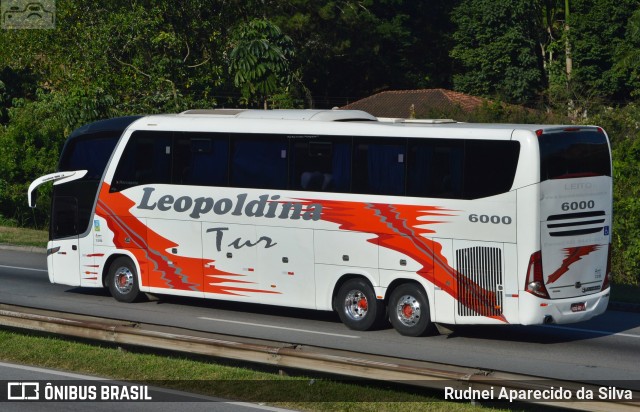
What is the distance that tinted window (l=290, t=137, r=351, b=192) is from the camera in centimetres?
Answer: 1808

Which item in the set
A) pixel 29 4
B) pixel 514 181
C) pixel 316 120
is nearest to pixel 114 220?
pixel 316 120

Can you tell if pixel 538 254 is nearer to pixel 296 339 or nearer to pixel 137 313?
pixel 296 339

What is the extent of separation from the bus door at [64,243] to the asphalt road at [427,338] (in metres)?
0.46

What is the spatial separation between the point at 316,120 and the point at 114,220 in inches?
188

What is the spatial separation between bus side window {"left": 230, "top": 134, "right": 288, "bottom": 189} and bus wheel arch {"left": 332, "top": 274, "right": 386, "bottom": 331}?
200cm

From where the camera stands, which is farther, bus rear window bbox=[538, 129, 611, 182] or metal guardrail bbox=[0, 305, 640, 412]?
bus rear window bbox=[538, 129, 611, 182]

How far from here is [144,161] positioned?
806 inches

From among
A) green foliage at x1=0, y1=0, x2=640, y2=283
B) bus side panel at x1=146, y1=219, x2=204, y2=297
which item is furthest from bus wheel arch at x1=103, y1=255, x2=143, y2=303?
green foliage at x1=0, y1=0, x2=640, y2=283

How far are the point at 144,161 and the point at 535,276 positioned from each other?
315 inches

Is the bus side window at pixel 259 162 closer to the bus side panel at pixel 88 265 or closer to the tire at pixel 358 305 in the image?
the tire at pixel 358 305

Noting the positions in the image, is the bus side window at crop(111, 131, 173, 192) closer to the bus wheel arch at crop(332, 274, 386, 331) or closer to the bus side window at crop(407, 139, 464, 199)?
the bus wheel arch at crop(332, 274, 386, 331)

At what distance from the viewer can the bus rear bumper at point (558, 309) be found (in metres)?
16.2

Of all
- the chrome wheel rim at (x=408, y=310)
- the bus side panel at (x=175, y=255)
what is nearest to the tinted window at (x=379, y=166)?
the chrome wheel rim at (x=408, y=310)

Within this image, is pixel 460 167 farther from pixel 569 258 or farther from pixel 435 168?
pixel 569 258
